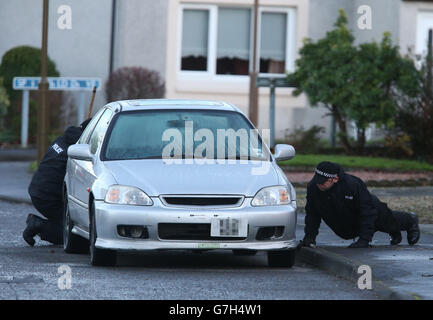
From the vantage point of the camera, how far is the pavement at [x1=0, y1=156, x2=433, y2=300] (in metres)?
9.14

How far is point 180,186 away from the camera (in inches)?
405

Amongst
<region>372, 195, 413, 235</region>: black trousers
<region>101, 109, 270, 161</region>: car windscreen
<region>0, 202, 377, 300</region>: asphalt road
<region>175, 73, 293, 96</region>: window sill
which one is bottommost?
<region>0, 202, 377, 300</region>: asphalt road

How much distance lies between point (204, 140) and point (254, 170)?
2.33ft

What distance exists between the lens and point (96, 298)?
8719 millimetres

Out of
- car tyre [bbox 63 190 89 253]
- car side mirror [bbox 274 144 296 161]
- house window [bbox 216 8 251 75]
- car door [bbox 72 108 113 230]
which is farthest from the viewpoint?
house window [bbox 216 8 251 75]

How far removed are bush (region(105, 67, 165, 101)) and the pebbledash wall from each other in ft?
2.03

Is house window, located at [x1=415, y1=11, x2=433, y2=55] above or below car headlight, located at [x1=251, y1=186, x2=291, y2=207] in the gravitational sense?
above

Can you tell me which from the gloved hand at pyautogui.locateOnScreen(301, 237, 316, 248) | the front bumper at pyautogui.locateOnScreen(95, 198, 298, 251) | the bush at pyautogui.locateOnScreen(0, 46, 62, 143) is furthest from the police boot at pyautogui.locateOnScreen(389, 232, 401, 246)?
the bush at pyautogui.locateOnScreen(0, 46, 62, 143)

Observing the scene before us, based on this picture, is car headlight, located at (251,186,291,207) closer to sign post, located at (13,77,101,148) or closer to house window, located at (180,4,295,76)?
sign post, located at (13,77,101,148)

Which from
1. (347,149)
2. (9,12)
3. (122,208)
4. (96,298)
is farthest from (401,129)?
(96,298)

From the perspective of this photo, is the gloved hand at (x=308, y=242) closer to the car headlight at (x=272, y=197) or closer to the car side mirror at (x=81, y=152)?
the car headlight at (x=272, y=197)

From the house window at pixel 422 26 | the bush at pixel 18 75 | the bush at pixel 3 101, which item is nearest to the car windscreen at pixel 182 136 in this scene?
the bush at pixel 3 101

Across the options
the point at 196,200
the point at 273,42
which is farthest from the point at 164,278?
the point at 273,42

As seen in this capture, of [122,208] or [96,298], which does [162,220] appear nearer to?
[122,208]
